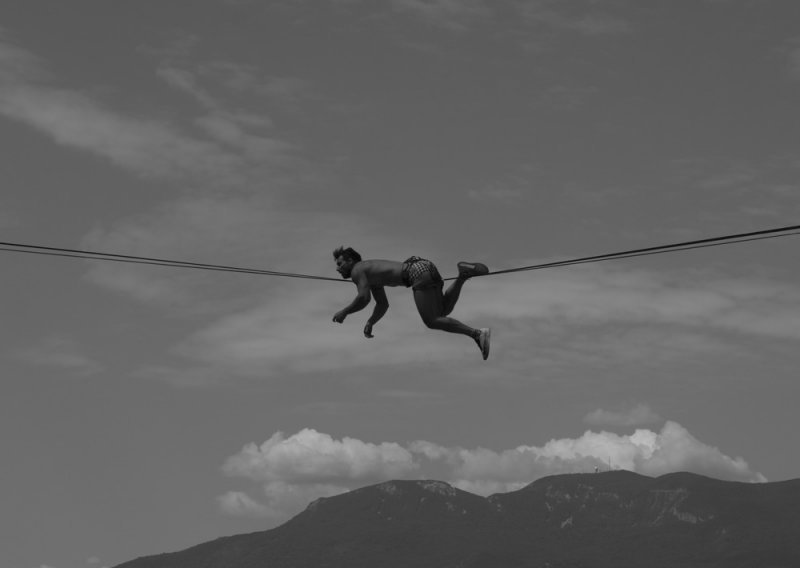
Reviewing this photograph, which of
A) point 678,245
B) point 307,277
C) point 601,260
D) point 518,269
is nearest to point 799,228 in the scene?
point 678,245

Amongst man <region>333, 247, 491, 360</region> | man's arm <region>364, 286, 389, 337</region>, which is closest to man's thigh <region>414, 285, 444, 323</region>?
man <region>333, 247, 491, 360</region>

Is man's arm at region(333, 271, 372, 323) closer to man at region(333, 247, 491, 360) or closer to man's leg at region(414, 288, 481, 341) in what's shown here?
man at region(333, 247, 491, 360)

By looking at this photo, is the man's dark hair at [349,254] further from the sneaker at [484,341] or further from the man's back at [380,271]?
the sneaker at [484,341]

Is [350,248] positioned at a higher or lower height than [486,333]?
higher

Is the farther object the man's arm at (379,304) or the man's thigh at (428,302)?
the man's arm at (379,304)

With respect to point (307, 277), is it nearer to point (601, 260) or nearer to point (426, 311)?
point (426, 311)

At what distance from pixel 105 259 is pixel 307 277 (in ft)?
13.3

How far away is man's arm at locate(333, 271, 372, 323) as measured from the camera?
25516 mm

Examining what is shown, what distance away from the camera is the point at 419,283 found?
2562 cm

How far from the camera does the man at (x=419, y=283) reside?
83.7 ft

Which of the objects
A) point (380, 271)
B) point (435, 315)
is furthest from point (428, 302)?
point (380, 271)

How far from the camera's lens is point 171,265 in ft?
84.5

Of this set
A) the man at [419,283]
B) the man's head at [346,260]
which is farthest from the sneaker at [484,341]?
A: the man's head at [346,260]

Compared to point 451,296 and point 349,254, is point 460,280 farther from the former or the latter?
point 349,254
